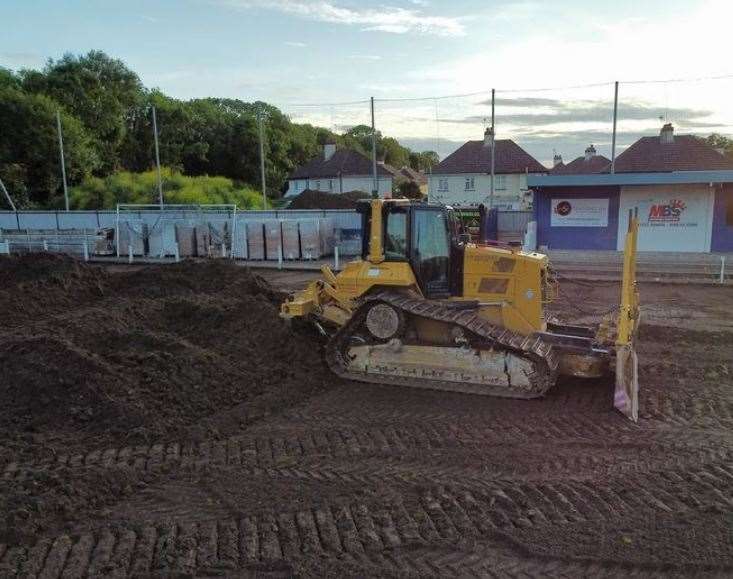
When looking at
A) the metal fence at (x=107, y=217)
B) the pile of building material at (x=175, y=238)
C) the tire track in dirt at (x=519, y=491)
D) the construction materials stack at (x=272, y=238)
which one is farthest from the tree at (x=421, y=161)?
the tire track in dirt at (x=519, y=491)

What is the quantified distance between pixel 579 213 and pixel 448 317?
15.7 meters

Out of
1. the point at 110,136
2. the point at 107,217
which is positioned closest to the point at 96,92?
the point at 110,136

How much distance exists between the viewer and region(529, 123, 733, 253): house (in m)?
20.4

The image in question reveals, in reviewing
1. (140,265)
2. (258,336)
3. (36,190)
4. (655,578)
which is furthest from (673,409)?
(36,190)

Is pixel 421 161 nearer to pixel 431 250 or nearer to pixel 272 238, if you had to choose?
pixel 272 238

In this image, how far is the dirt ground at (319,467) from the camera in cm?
454

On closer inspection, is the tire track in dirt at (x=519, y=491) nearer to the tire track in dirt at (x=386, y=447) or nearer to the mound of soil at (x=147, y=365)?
the tire track in dirt at (x=386, y=447)

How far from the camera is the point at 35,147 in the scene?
39438 millimetres

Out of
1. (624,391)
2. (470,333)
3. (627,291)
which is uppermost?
(627,291)

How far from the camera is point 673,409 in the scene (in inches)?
287

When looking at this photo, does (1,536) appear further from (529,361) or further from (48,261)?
(48,261)

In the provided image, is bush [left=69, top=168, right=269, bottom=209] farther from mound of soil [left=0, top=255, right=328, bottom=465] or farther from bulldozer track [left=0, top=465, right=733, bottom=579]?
bulldozer track [left=0, top=465, right=733, bottom=579]

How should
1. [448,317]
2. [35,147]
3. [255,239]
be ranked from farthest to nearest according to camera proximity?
[35,147], [255,239], [448,317]

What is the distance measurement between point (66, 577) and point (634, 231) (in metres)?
6.50
